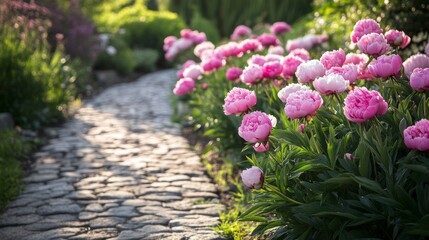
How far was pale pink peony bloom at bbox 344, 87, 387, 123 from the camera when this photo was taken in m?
3.07

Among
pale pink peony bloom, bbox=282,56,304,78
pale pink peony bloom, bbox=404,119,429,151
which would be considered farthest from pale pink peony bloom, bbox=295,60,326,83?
pale pink peony bloom, bbox=282,56,304,78

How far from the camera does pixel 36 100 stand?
867 centimetres

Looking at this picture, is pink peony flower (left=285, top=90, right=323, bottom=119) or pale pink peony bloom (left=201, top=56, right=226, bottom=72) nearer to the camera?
pink peony flower (left=285, top=90, right=323, bottom=119)

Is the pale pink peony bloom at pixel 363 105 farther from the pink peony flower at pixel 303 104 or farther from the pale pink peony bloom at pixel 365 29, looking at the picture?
the pale pink peony bloom at pixel 365 29

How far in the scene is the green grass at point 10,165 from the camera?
554 cm

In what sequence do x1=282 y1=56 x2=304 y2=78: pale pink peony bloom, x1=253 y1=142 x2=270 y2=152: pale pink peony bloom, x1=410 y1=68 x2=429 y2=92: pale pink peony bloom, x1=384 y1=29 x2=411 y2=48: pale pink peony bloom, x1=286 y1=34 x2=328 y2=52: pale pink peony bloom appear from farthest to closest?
x1=286 y1=34 x2=328 y2=52: pale pink peony bloom < x1=282 y1=56 x2=304 y2=78: pale pink peony bloom < x1=384 y1=29 x2=411 y2=48: pale pink peony bloom < x1=253 y1=142 x2=270 y2=152: pale pink peony bloom < x1=410 y1=68 x2=429 y2=92: pale pink peony bloom

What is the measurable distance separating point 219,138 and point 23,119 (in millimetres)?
3212

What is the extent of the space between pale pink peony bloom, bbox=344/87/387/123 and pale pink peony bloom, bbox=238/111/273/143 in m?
0.52

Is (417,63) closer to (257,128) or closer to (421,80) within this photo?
(421,80)

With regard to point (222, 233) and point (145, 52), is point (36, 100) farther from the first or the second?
point (145, 52)

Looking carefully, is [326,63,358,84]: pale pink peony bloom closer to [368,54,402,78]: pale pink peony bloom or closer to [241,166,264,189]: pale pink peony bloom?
[368,54,402,78]: pale pink peony bloom

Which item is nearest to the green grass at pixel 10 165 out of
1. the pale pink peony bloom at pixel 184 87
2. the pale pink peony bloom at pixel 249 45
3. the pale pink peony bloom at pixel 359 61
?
the pale pink peony bloom at pixel 184 87

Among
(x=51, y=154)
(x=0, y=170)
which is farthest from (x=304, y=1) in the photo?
(x=0, y=170)

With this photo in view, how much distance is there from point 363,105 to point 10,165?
436cm
